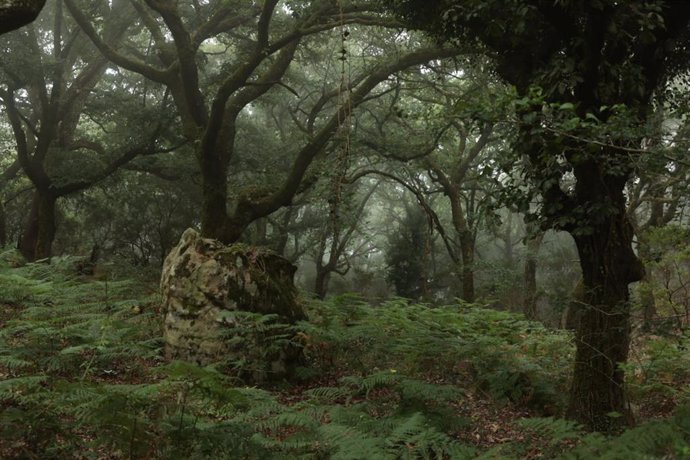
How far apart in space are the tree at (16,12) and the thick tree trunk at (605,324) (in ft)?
19.1

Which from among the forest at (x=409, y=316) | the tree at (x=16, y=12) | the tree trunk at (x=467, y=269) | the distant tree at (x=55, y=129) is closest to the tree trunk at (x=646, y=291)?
the forest at (x=409, y=316)

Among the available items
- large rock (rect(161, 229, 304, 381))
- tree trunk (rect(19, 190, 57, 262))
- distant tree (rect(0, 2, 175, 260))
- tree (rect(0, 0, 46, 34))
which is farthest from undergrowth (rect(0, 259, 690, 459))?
tree trunk (rect(19, 190, 57, 262))

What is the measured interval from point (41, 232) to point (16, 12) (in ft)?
39.0

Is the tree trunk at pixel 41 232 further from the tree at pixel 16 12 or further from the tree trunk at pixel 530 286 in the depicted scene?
the tree trunk at pixel 530 286

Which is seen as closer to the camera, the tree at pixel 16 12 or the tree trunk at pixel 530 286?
the tree at pixel 16 12

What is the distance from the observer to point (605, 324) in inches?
207

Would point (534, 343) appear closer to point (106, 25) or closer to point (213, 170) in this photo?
point (213, 170)

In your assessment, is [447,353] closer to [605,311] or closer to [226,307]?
[605,311]

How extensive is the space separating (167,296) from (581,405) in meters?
5.36

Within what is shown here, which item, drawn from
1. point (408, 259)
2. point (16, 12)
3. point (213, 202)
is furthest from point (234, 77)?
point (408, 259)

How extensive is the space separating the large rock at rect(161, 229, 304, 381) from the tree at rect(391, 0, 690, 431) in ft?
11.7

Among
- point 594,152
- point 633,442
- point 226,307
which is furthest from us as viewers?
point 226,307

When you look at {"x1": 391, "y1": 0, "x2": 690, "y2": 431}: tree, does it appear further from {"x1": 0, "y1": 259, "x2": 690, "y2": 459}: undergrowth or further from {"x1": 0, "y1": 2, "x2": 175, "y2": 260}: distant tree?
{"x1": 0, "y1": 2, "x2": 175, "y2": 260}: distant tree

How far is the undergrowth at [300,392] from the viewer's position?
3457 millimetres
